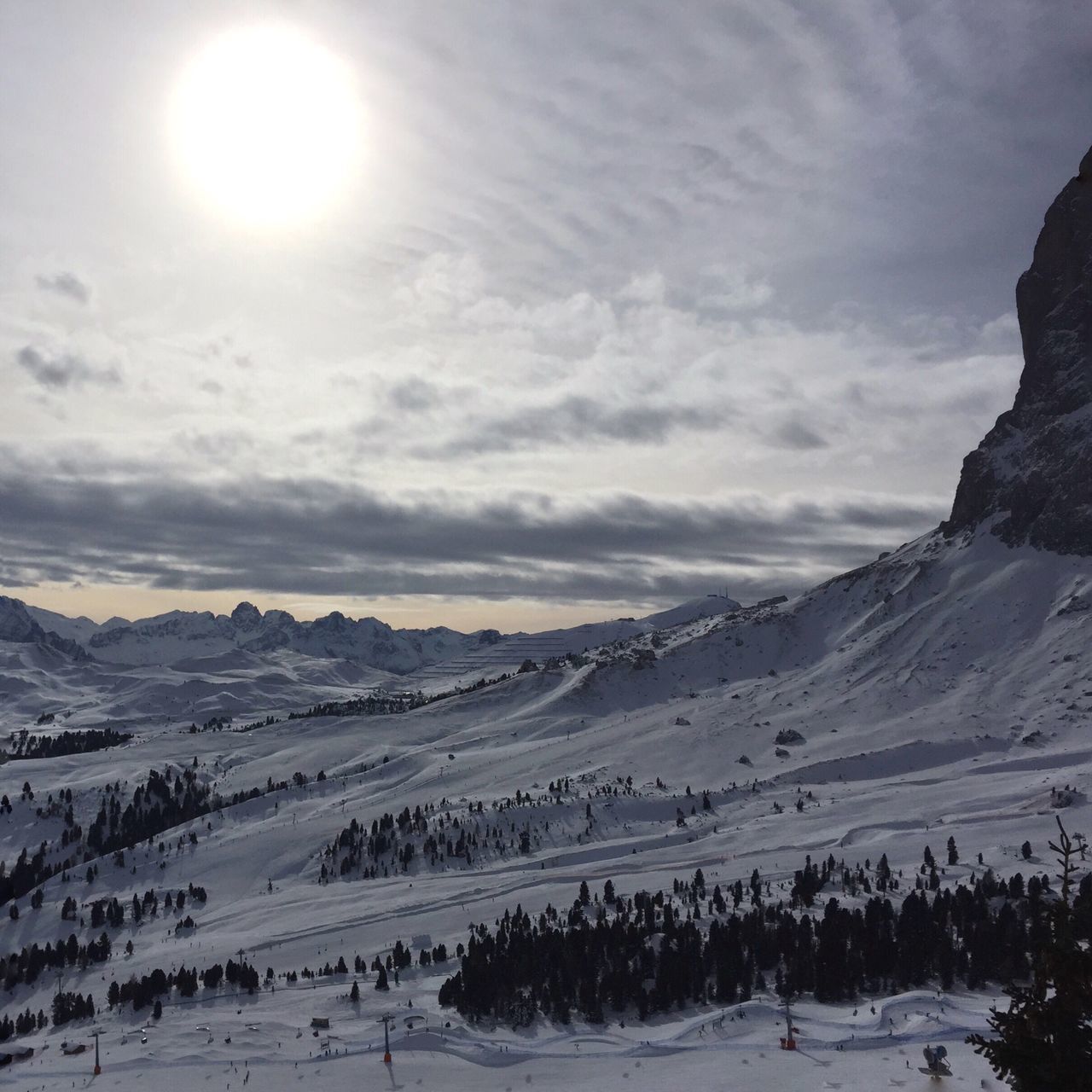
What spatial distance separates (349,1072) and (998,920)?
99.3 metres

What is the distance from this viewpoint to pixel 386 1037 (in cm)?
11744

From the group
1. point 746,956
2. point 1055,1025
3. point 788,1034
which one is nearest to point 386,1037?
point 788,1034

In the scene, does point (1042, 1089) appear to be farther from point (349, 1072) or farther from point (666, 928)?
point (666, 928)

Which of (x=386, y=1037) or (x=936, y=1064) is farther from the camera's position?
(x=386, y=1037)

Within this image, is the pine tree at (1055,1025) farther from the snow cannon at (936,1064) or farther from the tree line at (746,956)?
the tree line at (746,956)

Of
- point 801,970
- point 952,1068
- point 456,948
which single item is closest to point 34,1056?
point 456,948

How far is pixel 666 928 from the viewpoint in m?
154

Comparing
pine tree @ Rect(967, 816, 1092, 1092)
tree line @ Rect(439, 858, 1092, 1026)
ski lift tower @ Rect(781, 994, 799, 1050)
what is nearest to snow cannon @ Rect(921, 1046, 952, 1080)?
ski lift tower @ Rect(781, 994, 799, 1050)

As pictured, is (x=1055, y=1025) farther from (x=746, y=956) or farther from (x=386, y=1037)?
(x=746, y=956)

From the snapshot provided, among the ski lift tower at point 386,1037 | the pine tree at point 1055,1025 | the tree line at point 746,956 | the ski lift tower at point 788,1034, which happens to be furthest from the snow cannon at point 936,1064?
the pine tree at point 1055,1025

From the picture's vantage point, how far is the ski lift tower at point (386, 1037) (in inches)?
4447

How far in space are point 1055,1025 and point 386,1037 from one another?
4375 inches

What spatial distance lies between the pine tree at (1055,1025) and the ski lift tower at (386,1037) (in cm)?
10561

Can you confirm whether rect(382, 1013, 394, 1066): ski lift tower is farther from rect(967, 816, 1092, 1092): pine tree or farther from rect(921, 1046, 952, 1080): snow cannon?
rect(967, 816, 1092, 1092): pine tree
